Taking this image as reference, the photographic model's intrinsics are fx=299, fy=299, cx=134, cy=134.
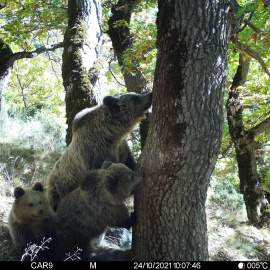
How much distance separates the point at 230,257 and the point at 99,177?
9.48ft

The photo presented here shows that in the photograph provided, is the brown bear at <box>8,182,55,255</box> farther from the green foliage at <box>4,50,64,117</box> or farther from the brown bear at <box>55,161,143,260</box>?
the green foliage at <box>4,50,64,117</box>

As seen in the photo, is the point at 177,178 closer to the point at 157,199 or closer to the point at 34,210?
the point at 157,199

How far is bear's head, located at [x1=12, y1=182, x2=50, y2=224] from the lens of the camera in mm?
4438

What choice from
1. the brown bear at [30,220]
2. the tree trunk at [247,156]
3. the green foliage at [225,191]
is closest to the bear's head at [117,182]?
the brown bear at [30,220]

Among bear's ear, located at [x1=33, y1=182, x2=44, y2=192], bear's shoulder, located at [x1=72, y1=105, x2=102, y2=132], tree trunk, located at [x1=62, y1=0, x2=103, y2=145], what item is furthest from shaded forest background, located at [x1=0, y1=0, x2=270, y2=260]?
bear's shoulder, located at [x1=72, y1=105, x2=102, y2=132]

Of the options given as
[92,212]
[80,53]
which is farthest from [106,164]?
[80,53]

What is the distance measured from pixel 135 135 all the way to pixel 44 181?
3.56 metres

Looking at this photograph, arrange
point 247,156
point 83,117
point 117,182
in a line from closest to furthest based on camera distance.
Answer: point 117,182
point 83,117
point 247,156

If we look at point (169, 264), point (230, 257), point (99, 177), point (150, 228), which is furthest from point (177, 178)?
point (230, 257)

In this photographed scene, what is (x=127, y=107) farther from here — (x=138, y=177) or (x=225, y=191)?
Answer: (x=225, y=191)

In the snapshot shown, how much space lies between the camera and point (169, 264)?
346 centimetres

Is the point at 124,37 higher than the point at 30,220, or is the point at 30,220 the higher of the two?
the point at 124,37

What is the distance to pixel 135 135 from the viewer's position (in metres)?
10.6

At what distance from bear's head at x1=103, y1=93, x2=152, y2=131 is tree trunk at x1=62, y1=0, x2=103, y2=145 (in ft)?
3.75
